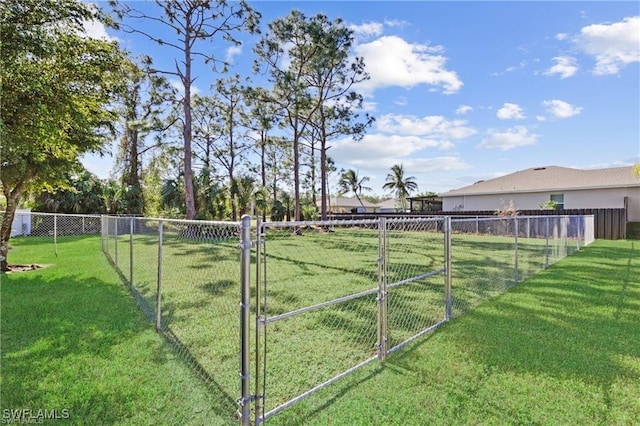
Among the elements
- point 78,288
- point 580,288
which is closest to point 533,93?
point 580,288

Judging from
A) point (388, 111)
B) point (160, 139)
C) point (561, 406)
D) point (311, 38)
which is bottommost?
point (561, 406)

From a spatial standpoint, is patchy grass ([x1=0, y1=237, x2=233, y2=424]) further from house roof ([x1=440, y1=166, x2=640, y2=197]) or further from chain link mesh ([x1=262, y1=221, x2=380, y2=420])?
house roof ([x1=440, y1=166, x2=640, y2=197])

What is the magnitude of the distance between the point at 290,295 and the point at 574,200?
67.5ft

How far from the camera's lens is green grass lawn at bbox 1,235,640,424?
8.08 feet

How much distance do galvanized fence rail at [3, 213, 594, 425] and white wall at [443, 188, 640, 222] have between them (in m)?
12.8

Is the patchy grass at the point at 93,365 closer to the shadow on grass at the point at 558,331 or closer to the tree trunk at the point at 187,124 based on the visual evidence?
the shadow on grass at the point at 558,331

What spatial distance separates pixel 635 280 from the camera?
6629 millimetres

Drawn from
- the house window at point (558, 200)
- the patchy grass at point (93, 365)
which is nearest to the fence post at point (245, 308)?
the patchy grass at point (93, 365)

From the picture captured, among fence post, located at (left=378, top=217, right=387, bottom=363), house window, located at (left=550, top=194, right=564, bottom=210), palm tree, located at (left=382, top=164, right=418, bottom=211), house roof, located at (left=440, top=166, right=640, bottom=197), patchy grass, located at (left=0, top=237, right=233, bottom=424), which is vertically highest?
palm tree, located at (left=382, top=164, right=418, bottom=211)

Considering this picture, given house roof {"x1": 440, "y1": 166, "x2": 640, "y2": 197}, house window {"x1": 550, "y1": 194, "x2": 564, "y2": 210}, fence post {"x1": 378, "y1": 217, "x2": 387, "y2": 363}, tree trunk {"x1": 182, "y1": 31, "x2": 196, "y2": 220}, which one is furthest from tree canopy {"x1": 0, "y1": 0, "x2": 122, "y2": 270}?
house window {"x1": 550, "y1": 194, "x2": 564, "y2": 210}

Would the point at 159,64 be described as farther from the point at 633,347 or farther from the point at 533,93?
the point at 633,347

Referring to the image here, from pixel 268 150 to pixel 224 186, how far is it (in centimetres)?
676

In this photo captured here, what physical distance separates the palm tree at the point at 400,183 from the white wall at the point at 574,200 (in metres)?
17.5

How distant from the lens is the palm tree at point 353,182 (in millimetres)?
42594
